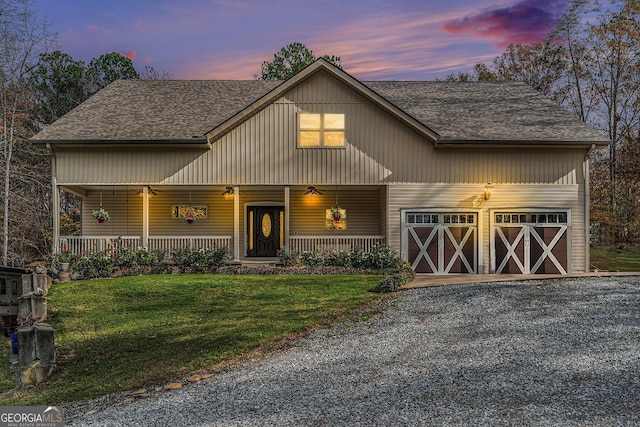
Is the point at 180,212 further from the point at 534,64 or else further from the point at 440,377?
the point at 534,64

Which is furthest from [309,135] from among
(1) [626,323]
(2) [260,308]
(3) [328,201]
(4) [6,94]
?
(4) [6,94]

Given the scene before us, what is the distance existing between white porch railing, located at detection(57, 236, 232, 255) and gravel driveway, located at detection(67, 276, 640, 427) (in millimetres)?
9008

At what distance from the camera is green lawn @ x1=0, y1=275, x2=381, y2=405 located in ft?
28.4

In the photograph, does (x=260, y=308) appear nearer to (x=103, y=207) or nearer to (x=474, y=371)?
(x=474, y=371)

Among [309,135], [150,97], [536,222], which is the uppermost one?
[150,97]

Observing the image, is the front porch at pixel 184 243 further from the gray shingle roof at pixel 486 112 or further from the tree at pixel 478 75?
the tree at pixel 478 75

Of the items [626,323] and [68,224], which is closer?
[626,323]

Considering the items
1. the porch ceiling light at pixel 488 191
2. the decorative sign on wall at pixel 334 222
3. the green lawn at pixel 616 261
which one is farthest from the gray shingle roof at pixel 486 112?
the green lawn at pixel 616 261

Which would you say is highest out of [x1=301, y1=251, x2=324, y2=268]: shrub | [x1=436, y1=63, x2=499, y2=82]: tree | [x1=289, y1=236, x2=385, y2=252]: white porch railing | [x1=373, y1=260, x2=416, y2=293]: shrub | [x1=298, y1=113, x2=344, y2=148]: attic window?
[x1=436, y1=63, x2=499, y2=82]: tree

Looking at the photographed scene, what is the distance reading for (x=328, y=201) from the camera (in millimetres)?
20609

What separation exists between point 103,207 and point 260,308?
11163 mm

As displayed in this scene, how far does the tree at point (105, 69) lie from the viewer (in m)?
33.4

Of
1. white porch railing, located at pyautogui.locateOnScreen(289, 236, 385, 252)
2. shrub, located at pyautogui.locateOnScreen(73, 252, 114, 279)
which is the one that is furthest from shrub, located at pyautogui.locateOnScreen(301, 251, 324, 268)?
shrub, located at pyautogui.locateOnScreen(73, 252, 114, 279)

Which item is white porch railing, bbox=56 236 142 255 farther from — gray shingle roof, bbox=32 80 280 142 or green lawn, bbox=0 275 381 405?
gray shingle roof, bbox=32 80 280 142
